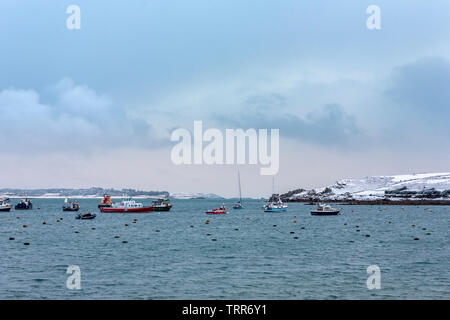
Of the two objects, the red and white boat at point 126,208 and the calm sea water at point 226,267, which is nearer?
the calm sea water at point 226,267

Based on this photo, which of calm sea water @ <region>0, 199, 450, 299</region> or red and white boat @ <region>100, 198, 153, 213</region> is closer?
calm sea water @ <region>0, 199, 450, 299</region>

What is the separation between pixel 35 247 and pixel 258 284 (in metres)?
36.5

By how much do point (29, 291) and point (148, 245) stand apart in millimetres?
29019

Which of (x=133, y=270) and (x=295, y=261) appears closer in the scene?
(x=133, y=270)

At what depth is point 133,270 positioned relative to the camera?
41.6 metres

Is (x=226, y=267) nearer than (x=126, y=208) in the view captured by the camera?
Yes

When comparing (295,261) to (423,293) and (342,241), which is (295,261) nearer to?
(423,293)
